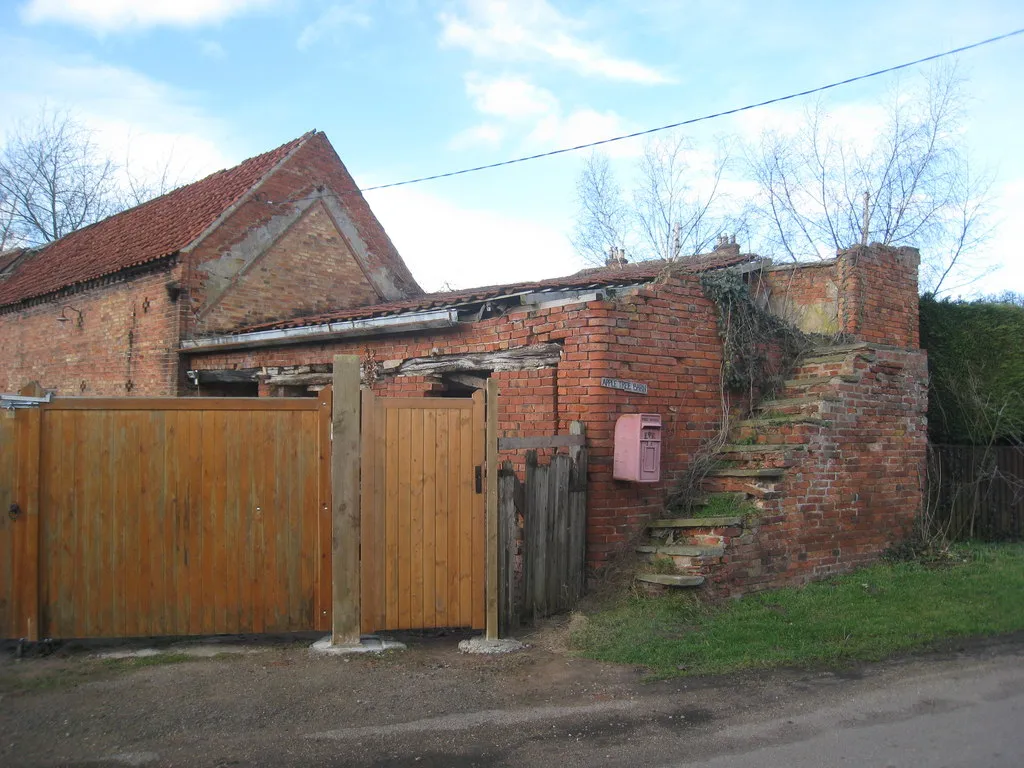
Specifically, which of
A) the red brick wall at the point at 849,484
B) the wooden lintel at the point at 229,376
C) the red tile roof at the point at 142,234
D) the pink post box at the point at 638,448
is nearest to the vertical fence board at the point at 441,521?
the pink post box at the point at 638,448

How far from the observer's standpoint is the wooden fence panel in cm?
564

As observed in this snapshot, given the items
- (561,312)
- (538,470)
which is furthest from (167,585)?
(561,312)

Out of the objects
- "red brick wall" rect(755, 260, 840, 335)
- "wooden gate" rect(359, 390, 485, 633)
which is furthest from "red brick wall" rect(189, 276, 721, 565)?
"red brick wall" rect(755, 260, 840, 335)

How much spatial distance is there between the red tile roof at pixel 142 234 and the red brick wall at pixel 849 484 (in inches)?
392

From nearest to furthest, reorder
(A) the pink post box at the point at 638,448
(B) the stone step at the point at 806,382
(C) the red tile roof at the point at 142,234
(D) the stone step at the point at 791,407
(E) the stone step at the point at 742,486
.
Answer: (A) the pink post box at the point at 638,448
(E) the stone step at the point at 742,486
(D) the stone step at the point at 791,407
(B) the stone step at the point at 806,382
(C) the red tile roof at the point at 142,234

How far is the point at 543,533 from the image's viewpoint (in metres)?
6.40

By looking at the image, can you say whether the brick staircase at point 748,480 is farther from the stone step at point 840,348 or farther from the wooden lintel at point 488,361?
the wooden lintel at point 488,361

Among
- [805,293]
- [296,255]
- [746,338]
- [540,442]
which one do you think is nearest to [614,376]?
[540,442]

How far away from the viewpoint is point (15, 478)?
5566mm

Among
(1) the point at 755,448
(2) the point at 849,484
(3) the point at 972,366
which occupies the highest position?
(3) the point at 972,366

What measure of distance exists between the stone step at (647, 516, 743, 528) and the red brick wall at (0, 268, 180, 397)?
28.0 ft

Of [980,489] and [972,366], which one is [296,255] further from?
[980,489]

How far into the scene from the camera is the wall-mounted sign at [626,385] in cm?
696

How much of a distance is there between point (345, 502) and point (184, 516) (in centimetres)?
116
